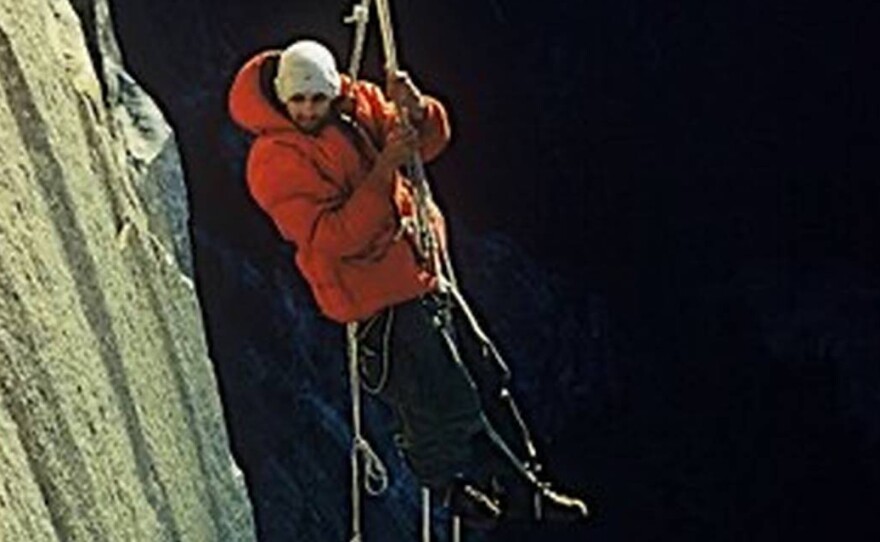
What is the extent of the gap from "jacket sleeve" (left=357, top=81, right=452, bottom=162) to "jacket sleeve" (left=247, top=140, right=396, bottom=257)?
285mm

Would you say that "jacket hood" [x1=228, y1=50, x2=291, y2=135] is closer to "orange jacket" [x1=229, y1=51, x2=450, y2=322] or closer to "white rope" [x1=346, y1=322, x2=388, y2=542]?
"orange jacket" [x1=229, y1=51, x2=450, y2=322]

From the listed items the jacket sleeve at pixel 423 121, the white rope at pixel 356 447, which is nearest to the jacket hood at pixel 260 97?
the jacket sleeve at pixel 423 121

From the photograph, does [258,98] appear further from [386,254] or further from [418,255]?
[418,255]

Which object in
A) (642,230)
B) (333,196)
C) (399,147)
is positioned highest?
(399,147)

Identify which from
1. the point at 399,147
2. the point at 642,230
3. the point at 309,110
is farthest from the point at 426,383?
the point at 642,230

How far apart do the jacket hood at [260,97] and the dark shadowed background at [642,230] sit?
9.61 m

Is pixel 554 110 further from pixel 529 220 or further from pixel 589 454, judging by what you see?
pixel 589 454

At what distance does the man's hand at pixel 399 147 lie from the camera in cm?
543

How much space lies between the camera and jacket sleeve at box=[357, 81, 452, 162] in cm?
574

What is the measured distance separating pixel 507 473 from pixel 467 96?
393 inches

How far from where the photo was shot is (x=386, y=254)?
5762 millimetres

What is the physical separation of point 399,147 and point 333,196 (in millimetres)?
277

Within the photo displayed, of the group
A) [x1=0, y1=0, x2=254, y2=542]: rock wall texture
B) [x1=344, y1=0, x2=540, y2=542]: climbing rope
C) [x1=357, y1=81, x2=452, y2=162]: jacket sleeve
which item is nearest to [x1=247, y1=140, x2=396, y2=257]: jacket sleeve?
[x1=344, y1=0, x2=540, y2=542]: climbing rope

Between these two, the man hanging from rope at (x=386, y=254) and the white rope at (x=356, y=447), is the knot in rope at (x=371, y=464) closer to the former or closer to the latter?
the white rope at (x=356, y=447)
